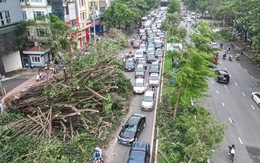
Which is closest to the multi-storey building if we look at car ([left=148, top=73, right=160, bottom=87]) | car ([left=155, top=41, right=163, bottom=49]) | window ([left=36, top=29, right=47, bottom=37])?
window ([left=36, top=29, right=47, bottom=37])

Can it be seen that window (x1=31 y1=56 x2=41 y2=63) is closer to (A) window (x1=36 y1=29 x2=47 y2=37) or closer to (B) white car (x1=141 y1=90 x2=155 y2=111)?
(A) window (x1=36 y1=29 x2=47 y2=37)

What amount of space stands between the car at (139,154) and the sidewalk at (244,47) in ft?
111

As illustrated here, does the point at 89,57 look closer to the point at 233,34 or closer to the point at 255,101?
the point at 255,101

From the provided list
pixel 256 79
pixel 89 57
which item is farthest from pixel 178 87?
pixel 256 79

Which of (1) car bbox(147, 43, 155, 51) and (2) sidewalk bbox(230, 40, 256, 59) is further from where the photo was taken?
(2) sidewalk bbox(230, 40, 256, 59)

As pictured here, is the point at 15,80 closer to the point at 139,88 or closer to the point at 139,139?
the point at 139,88

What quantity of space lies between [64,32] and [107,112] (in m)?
20.3

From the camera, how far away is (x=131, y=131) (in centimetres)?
1897

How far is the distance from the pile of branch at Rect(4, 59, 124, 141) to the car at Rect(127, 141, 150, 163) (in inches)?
138

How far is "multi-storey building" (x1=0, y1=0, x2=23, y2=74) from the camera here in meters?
32.4

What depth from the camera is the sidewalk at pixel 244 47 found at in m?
44.7

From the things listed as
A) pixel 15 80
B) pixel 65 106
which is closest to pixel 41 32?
pixel 15 80

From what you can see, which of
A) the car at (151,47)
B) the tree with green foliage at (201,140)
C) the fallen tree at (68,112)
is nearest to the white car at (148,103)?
the fallen tree at (68,112)

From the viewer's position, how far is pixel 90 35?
5378cm
